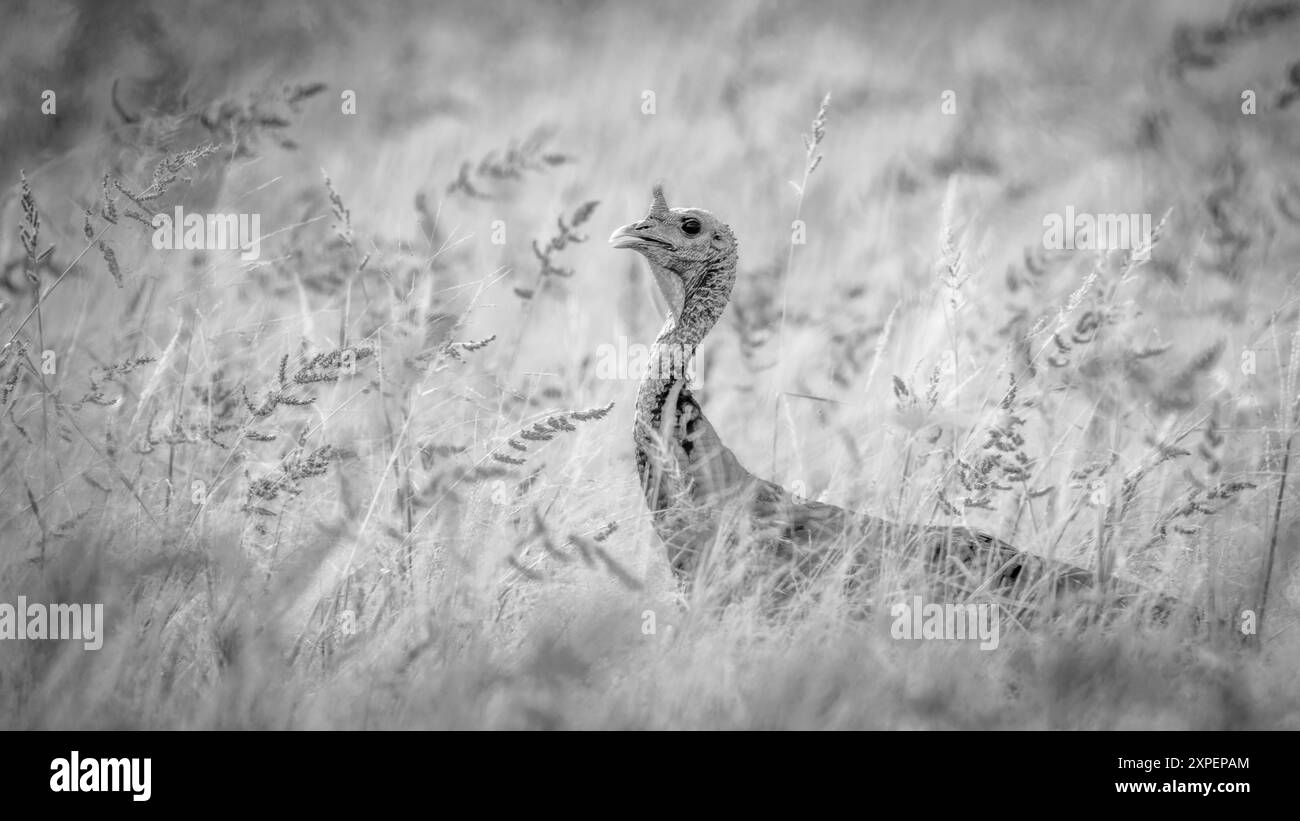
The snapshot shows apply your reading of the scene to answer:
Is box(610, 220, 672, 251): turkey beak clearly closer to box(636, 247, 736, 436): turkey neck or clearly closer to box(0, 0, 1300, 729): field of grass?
box(636, 247, 736, 436): turkey neck

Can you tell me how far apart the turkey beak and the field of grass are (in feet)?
1.09

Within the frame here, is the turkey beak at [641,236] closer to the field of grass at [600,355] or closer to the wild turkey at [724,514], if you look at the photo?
the wild turkey at [724,514]

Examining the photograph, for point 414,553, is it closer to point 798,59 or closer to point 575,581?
point 575,581

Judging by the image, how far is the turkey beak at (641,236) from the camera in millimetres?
5254

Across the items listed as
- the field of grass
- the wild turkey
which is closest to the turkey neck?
the wild turkey

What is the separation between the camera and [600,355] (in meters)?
6.50

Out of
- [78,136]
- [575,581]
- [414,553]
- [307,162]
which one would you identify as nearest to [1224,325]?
[575,581]

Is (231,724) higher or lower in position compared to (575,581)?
lower

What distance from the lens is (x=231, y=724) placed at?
144 inches

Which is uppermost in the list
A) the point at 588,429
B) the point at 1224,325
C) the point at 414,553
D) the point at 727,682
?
the point at 1224,325

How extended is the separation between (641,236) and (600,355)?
4.24 feet

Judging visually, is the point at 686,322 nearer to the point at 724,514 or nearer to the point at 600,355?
the point at 724,514

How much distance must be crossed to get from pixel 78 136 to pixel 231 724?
17.4 feet

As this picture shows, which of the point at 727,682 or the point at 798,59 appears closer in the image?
the point at 727,682
